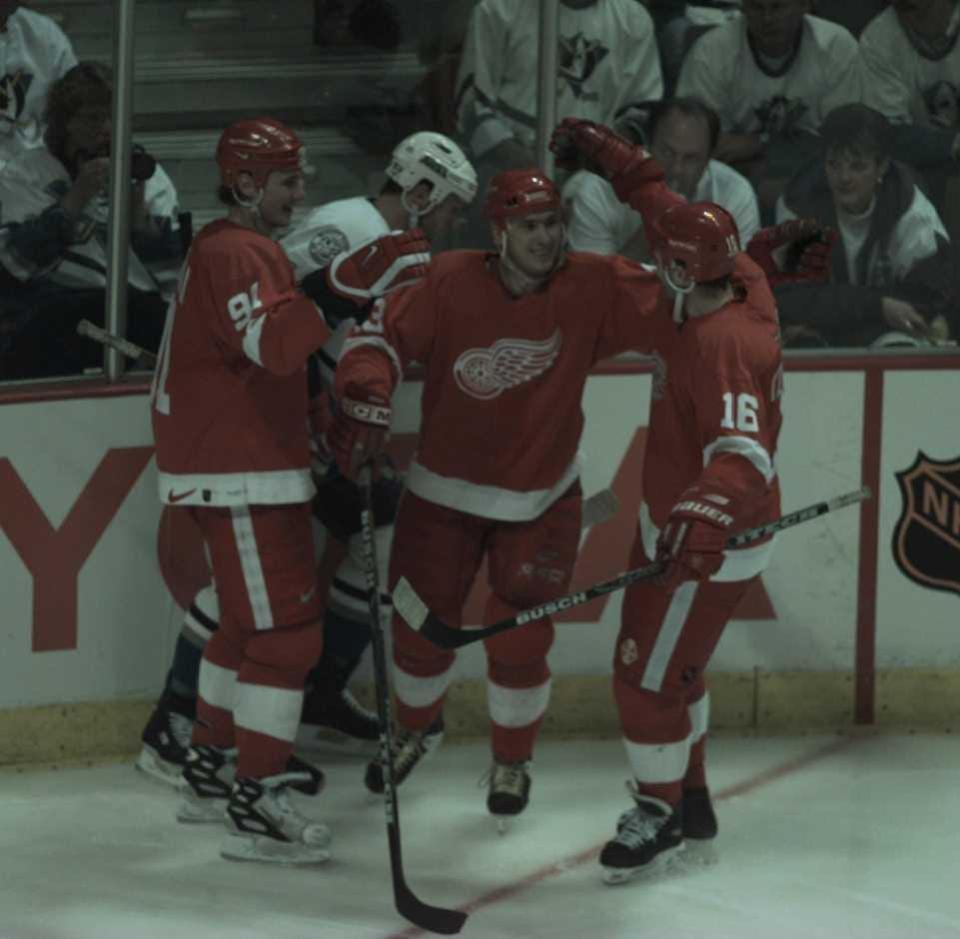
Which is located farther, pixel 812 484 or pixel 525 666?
pixel 812 484

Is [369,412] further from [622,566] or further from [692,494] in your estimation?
[622,566]

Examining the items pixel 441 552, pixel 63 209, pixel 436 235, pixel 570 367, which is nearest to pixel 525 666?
pixel 441 552

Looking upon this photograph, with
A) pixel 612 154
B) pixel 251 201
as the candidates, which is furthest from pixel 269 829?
pixel 612 154

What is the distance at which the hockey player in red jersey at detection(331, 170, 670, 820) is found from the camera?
3.87 meters

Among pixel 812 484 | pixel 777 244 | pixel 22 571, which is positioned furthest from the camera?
pixel 812 484

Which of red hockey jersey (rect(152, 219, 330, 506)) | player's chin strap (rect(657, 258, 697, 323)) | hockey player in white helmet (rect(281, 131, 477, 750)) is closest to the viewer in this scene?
player's chin strap (rect(657, 258, 697, 323))

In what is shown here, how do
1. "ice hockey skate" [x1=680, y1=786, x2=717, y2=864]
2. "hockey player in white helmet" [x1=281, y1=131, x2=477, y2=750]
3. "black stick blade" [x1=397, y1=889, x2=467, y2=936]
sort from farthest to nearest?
1. "hockey player in white helmet" [x1=281, y1=131, x2=477, y2=750]
2. "ice hockey skate" [x1=680, y1=786, x2=717, y2=864]
3. "black stick blade" [x1=397, y1=889, x2=467, y2=936]

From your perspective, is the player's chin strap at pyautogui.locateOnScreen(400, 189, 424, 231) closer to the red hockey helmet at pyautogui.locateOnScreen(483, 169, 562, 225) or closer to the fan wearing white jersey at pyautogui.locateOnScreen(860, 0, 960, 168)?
the red hockey helmet at pyautogui.locateOnScreen(483, 169, 562, 225)

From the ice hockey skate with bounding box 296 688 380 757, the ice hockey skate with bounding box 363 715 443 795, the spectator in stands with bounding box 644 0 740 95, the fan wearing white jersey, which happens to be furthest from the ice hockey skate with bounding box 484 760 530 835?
the fan wearing white jersey

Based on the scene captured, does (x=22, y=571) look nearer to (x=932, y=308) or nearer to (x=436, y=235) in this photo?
(x=436, y=235)

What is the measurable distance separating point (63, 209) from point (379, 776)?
4.13 ft

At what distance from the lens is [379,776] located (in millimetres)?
4277

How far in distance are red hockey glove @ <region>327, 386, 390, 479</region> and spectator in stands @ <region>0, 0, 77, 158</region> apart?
92cm

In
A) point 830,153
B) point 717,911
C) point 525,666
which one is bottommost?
point 717,911
